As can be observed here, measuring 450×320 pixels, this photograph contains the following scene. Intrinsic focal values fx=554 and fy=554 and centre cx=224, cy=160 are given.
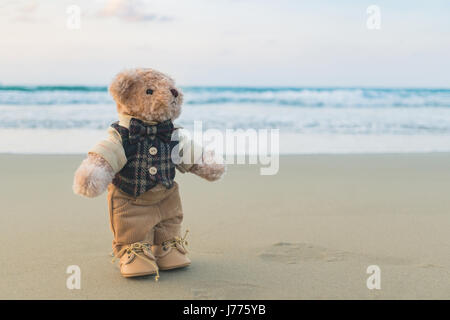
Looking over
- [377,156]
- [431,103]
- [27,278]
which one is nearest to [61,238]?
[27,278]

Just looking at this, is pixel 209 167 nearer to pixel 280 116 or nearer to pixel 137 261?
pixel 137 261

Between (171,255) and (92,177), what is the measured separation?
1.87ft

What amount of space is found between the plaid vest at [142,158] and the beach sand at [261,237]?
17.0 inches

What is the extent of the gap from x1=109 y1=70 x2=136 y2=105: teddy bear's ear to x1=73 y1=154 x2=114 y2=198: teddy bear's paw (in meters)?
0.32

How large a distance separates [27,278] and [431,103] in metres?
11.8

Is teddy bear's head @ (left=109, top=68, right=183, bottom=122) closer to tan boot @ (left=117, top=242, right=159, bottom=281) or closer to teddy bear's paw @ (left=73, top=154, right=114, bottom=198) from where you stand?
teddy bear's paw @ (left=73, top=154, right=114, bottom=198)

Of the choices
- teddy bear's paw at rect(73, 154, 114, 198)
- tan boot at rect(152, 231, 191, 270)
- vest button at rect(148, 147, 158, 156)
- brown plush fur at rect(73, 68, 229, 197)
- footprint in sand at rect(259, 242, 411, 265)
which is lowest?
footprint in sand at rect(259, 242, 411, 265)

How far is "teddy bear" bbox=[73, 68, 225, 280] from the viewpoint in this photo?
250cm

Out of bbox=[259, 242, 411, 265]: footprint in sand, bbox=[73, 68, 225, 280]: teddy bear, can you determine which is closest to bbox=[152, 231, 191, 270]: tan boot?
bbox=[73, 68, 225, 280]: teddy bear

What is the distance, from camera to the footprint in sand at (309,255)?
277cm

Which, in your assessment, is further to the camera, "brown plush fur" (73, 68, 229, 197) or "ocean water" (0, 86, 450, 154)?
"ocean water" (0, 86, 450, 154)

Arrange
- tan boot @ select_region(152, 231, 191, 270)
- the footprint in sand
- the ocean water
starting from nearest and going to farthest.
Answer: tan boot @ select_region(152, 231, 191, 270) < the footprint in sand < the ocean water

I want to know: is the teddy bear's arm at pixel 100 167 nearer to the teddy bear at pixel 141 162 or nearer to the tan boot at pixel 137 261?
the teddy bear at pixel 141 162

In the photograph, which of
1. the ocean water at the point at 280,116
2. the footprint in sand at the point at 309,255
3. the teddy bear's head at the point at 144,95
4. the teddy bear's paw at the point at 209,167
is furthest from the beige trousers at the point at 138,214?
the ocean water at the point at 280,116
